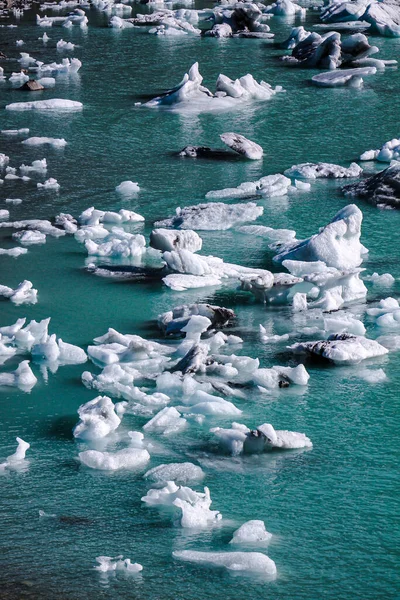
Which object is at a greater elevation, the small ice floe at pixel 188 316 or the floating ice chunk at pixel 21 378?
the small ice floe at pixel 188 316

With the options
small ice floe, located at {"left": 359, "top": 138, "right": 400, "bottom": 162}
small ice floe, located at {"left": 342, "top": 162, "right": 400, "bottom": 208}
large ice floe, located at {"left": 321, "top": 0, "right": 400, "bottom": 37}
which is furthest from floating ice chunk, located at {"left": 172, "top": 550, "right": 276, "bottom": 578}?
large ice floe, located at {"left": 321, "top": 0, "right": 400, "bottom": 37}

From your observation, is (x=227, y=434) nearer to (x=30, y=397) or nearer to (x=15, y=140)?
(x=30, y=397)

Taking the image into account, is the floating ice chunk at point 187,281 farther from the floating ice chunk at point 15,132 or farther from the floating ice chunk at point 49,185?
the floating ice chunk at point 15,132

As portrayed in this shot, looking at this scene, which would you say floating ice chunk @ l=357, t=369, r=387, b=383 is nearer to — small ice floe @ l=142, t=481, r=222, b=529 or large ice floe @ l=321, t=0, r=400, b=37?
small ice floe @ l=142, t=481, r=222, b=529

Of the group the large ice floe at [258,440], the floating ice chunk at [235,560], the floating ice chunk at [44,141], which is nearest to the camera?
the floating ice chunk at [235,560]

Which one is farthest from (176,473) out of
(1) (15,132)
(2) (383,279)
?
(1) (15,132)

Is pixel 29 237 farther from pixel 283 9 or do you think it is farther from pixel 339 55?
pixel 283 9

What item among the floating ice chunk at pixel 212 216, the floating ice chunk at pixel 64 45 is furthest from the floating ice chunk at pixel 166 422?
the floating ice chunk at pixel 64 45
